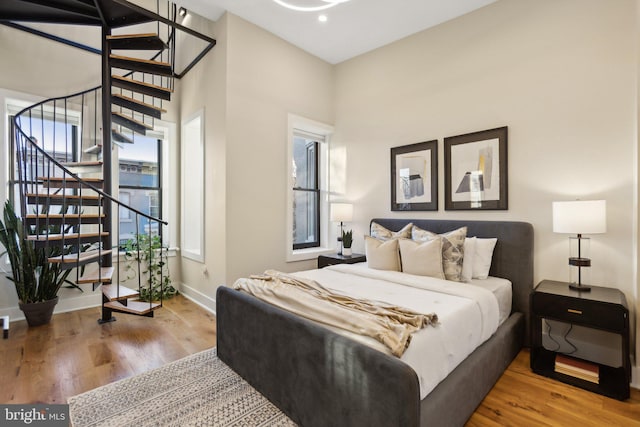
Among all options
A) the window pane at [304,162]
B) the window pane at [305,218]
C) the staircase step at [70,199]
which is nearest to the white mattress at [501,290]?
the window pane at [305,218]

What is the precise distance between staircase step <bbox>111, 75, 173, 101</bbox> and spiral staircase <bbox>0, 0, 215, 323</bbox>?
0.01 m

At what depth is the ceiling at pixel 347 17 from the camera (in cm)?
316

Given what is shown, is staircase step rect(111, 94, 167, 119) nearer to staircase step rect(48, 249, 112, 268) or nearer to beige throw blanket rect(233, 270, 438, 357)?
staircase step rect(48, 249, 112, 268)

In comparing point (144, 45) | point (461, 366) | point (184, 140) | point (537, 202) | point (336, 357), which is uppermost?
point (144, 45)

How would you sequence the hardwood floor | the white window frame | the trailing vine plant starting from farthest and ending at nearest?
1. the trailing vine plant
2. the white window frame
3. the hardwood floor

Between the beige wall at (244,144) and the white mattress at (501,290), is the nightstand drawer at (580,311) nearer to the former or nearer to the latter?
the white mattress at (501,290)

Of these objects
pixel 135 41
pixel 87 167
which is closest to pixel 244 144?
pixel 135 41

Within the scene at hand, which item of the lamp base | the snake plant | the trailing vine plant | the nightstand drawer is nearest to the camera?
the nightstand drawer

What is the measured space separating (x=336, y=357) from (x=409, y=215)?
100 inches

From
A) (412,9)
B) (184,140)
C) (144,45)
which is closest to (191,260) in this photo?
(184,140)

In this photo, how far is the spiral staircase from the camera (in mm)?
2982

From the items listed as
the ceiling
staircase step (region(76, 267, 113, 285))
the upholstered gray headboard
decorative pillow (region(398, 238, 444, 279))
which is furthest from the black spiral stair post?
the upholstered gray headboard

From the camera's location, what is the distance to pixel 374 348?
1.39 meters

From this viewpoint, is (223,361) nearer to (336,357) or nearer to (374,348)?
(336,357)
